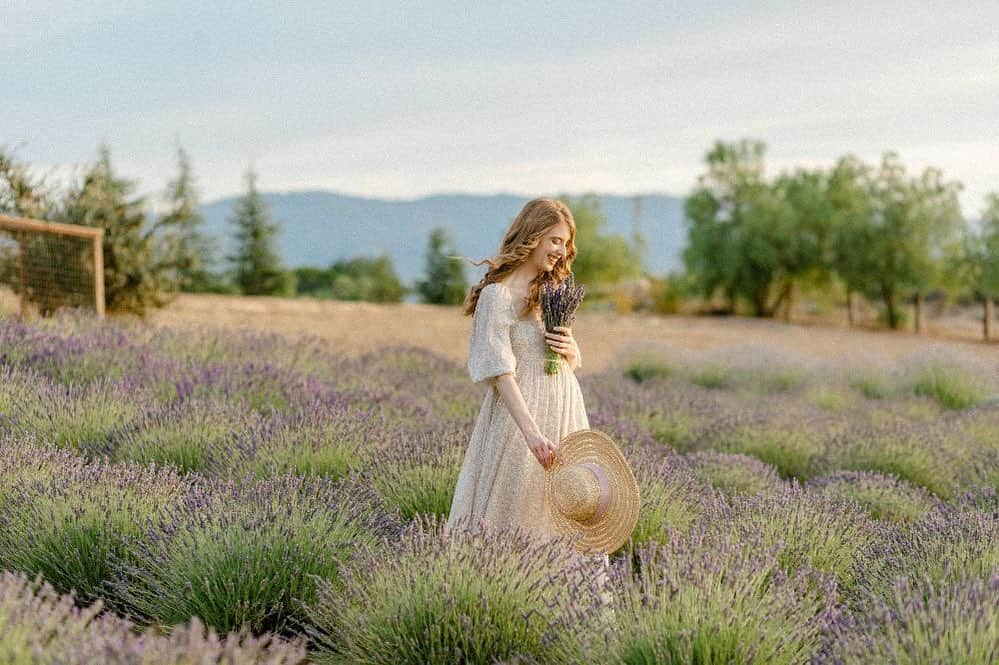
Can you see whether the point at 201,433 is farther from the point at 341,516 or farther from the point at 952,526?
the point at 952,526

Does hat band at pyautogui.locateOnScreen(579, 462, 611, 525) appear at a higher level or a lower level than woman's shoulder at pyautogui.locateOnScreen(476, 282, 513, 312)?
lower

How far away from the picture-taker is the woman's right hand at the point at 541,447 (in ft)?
10.2

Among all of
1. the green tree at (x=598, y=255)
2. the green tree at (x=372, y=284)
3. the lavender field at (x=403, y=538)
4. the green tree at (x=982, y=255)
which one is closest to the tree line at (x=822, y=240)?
the green tree at (x=982, y=255)

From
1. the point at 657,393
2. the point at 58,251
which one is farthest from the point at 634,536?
the point at 58,251

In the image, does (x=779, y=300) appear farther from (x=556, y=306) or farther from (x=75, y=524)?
(x=75, y=524)

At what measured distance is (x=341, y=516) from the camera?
3.23 meters

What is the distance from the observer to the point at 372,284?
38.5 m

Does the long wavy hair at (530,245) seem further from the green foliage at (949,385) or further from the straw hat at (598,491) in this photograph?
the green foliage at (949,385)

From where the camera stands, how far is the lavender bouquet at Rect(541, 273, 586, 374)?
3230mm

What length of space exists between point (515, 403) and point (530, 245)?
0.56 m

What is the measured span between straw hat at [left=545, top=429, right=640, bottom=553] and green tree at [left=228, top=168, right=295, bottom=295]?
35591 mm

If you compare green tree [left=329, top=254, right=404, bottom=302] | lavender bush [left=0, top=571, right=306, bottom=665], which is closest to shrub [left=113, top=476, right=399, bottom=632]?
lavender bush [left=0, top=571, right=306, bottom=665]

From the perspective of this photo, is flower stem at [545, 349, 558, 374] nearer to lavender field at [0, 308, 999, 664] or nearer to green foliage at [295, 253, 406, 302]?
lavender field at [0, 308, 999, 664]

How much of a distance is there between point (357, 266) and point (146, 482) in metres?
42.7
